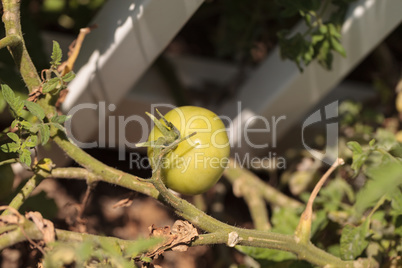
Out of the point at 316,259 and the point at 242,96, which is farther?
the point at 242,96

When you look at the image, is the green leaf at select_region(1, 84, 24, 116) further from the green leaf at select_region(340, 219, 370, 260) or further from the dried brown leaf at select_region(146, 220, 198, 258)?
the green leaf at select_region(340, 219, 370, 260)

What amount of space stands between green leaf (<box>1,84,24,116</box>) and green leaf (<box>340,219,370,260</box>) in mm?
673

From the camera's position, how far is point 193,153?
763 millimetres

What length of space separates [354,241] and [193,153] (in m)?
0.41

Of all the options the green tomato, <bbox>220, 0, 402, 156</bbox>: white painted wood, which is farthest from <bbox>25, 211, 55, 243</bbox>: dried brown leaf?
<bbox>220, 0, 402, 156</bbox>: white painted wood

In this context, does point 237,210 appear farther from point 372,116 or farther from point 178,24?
point 178,24

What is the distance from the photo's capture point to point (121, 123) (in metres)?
1.43

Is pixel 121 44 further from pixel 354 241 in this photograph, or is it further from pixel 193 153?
pixel 354 241

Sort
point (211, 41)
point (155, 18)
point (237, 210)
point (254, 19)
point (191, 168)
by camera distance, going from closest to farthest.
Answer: point (191, 168) < point (155, 18) < point (254, 19) < point (237, 210) < point (211, 41)

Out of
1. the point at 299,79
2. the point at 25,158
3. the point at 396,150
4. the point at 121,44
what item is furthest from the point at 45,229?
the point at 299,79

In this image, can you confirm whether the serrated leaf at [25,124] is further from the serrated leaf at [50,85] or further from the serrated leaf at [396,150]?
the serrated leaf at [396,150]

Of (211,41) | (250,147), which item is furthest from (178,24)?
(211,41)

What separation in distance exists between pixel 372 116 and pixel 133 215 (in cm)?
86

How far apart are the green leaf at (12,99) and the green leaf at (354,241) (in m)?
0.67
